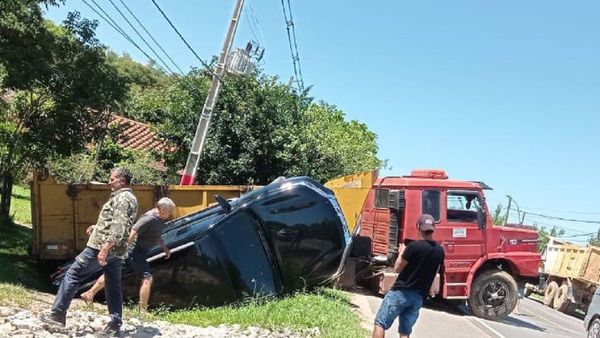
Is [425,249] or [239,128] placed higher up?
[239,128]

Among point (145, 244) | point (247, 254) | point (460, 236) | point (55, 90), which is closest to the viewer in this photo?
point (145, 244)

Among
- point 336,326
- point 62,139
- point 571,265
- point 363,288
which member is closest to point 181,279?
point 336,326

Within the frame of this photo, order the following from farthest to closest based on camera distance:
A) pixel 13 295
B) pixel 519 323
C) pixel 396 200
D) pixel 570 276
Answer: pixel 570 276
pixel 519 323
pixel 396 200
pixel 13 295

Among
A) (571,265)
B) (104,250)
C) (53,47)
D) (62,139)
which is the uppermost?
(53,47)

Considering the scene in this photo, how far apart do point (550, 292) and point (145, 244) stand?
2021cm

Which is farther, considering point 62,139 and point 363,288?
point 363,288

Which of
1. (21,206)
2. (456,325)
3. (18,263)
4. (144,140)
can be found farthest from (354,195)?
(144,140)

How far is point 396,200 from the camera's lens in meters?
12.4

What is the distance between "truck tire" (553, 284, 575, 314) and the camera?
2300cm

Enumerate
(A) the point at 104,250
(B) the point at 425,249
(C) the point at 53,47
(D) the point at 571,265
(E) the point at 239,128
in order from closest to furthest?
1. (A) the point at 104,250
2. (B) the point at 425,249
3. (C) the point at 53,47
4. (E) the point at 239,128
5. (D) the point at 571,265

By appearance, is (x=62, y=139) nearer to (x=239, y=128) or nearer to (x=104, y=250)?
(x=104, y=250)

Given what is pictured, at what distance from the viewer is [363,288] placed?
43.7 feet

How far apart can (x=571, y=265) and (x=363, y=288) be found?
13.1 meters

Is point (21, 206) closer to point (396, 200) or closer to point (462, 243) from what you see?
point (396, 200)
